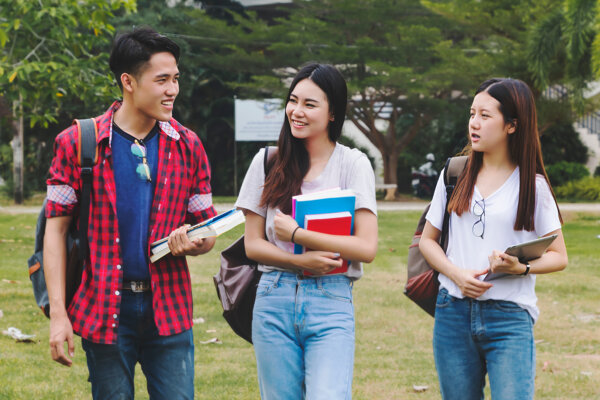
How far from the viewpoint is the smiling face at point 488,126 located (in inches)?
134

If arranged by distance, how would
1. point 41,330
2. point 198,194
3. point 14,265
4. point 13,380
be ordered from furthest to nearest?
point 14,265, point 41,330, point 13,380, point 198,194

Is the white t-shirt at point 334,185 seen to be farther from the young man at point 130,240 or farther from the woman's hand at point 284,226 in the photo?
the young man at point 130,240

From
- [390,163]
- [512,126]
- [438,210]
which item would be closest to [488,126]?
[512,126]

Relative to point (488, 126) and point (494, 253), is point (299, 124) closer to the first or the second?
point (488, 126)

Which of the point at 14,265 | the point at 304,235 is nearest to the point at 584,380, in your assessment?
the point at 304,235

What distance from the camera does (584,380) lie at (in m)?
5.98

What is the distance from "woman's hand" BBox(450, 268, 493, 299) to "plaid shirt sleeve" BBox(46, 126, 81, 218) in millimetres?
1497

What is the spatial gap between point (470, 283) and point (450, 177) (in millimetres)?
547

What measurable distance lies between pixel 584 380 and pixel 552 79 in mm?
19506

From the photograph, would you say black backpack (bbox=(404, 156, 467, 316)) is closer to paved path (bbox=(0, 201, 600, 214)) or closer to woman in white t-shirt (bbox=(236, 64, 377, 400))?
woman in white t-shirt (bbox=(236, 64, 377, 400))

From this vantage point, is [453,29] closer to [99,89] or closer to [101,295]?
[99,89]

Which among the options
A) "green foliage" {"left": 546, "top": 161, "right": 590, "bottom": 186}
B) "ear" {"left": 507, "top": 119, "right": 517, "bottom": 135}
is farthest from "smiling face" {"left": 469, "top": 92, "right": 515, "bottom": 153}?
"green foliage" {"left": 546, "top": 161, "right": 590, "bottom": 186}

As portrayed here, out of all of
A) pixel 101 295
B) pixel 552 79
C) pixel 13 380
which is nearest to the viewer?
pixel 101 295

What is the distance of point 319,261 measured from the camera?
→ 310cm
